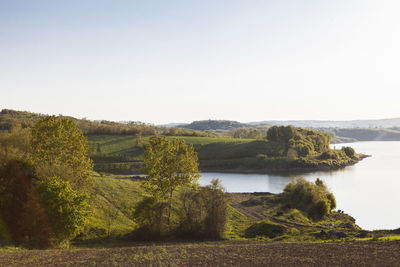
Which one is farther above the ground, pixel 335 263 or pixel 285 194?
pixel 335 263

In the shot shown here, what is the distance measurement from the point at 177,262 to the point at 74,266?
18.5ft

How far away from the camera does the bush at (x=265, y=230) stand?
32.3m

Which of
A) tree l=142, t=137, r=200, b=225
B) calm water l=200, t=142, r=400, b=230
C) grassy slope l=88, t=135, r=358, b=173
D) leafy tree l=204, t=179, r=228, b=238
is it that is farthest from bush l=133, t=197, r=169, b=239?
grassy slope l=88, t=135, r=358, b=173

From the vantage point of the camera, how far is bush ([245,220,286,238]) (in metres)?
32.3

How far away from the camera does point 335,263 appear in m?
17.4

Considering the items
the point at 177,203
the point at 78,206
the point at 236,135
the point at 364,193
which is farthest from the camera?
the point at 236,135

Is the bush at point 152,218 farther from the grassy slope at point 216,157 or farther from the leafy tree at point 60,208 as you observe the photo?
the grassy slope at point 216,157

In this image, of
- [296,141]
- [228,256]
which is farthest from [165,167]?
[296,141]

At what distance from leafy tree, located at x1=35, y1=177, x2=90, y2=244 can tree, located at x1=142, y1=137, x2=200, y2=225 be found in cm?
993

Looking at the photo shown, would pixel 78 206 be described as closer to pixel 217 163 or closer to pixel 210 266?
pixel 210 266

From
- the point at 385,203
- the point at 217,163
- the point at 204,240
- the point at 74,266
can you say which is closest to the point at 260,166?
the point at 217,163

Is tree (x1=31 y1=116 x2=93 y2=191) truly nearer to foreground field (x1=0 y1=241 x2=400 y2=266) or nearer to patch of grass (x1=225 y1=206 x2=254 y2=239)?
foreground field (x1=0 y1=241 x2=400 y2=266)

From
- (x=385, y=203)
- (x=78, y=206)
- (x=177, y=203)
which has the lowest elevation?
(x=385, y=203)

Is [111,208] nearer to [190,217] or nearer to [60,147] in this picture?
[60,147]
